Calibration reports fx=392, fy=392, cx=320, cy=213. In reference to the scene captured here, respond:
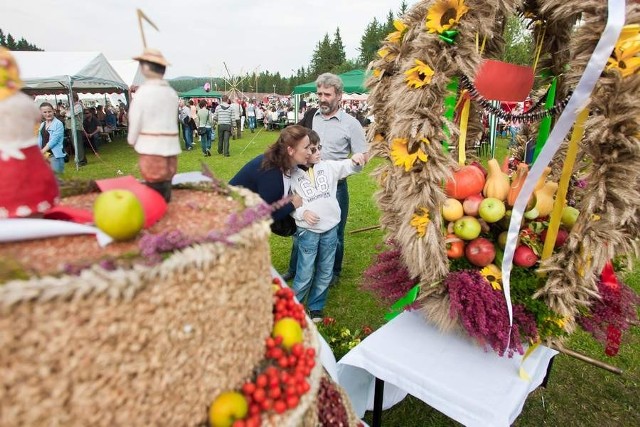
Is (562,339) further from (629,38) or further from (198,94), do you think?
(198,94)

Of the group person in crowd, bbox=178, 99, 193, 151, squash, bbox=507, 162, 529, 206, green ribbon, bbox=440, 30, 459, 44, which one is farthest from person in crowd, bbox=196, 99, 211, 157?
squash, bbox=507, 162, 529, 206

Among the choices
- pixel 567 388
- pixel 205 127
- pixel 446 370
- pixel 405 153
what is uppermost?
pixel 405 153

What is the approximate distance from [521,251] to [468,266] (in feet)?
0.91

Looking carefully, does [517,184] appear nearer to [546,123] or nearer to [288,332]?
[546,123]

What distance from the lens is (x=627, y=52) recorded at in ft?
5.19

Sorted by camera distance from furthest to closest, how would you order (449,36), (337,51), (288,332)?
(337,51) → (449,36) → (288,332)

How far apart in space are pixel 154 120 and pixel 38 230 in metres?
0.42

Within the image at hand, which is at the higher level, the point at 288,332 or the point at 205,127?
the point at 205,127

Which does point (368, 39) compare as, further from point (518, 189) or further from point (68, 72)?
point (518, 189)

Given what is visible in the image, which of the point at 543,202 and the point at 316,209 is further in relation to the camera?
the point at 316,209

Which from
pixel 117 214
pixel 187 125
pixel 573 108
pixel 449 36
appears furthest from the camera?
pixel 187 125

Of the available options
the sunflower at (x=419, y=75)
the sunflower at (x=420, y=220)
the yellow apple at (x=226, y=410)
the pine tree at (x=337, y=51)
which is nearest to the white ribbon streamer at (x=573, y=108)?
the sunflower at (x=420, y=220)

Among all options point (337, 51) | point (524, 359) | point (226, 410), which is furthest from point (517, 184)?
point (337, 51)

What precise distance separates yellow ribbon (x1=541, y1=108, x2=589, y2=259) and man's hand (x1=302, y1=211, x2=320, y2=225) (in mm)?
1637
